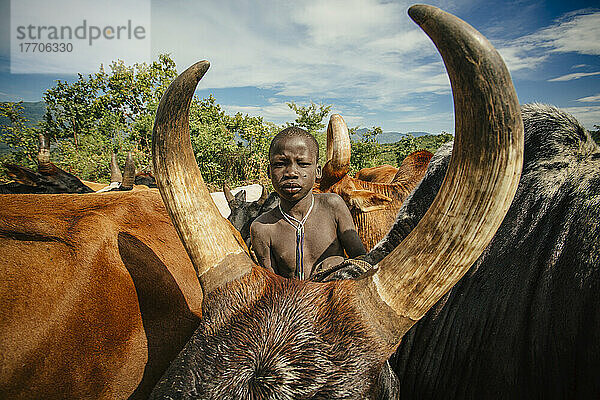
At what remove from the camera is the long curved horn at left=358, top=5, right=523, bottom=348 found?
38.5 inches

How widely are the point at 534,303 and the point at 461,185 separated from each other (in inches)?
27.0

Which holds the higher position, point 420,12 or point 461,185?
point 420,12

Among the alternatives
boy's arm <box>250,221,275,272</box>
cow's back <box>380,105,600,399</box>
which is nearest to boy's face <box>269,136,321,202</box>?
boy's arm <box>250,221,275,272</box>

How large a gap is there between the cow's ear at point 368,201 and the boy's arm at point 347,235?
5.14 feet

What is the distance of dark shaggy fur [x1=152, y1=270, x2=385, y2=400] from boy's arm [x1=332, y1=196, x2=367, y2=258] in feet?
4.50

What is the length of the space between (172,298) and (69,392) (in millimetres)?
723

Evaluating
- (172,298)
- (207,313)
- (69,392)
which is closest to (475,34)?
(207,313)

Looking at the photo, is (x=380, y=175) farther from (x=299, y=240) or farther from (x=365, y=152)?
(x=365, y=152)

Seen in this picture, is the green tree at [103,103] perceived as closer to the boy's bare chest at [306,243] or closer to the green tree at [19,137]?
the green tree at [19,137]

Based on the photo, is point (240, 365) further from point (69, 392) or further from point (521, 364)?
point (69, 392)

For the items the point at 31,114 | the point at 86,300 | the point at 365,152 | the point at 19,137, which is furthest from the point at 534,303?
the point at 31,114

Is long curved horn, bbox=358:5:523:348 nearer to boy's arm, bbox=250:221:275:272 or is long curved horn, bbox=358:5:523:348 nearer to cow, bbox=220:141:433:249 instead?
boy's arm, bbox=250:221:275:272

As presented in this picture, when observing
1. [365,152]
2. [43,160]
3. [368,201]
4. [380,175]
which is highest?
[365,152]

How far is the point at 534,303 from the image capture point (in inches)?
51.9
